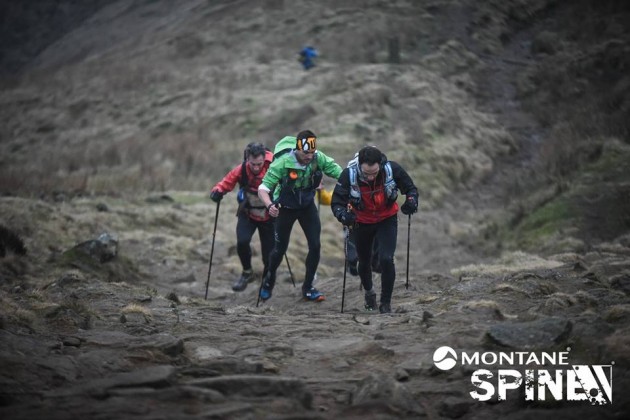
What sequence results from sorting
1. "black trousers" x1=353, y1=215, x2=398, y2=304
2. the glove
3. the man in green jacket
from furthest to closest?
1. the man in green jacket
2. "black trousers" x1=353, y1=215, x2=398, y2=304
3. the glove

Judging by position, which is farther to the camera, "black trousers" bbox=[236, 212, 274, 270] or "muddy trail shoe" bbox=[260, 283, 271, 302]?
"black trousers" bbox=[236, 212, 274, 270]

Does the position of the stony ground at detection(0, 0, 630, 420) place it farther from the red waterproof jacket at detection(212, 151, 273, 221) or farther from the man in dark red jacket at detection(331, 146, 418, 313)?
the red waterproof jacket at detection(212, 151, 273, 221)

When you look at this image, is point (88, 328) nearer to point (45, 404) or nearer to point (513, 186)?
point (45, 404)

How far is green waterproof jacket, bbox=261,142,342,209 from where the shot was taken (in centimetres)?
1052

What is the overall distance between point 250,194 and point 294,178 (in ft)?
5.45

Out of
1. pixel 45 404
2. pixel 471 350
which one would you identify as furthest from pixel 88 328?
pixel 471 350

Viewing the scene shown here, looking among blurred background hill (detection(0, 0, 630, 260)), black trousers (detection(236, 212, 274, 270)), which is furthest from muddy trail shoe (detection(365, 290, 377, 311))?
blurred background hill (detection(0, 0, 630, 260))

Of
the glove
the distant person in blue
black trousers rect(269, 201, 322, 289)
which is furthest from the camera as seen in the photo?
the distant person in blue

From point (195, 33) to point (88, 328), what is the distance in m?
42.4

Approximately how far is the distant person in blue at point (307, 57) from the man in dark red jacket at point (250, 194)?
88.2ft

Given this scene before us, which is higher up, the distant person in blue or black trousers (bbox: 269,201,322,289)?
the distant person in blue

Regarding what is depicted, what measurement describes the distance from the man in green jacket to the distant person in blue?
2790 centimetres

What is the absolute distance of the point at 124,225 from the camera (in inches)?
746

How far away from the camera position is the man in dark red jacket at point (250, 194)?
11.6 metres
